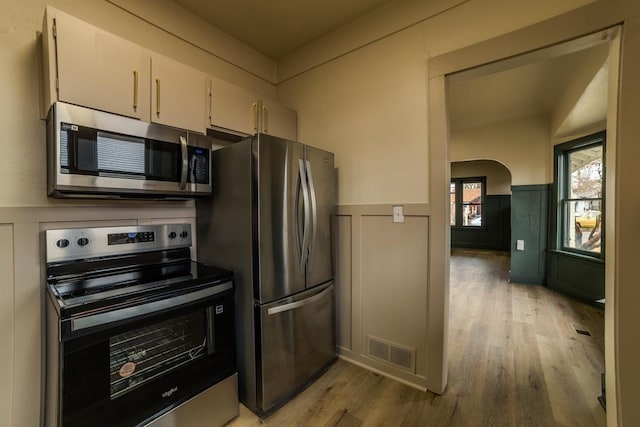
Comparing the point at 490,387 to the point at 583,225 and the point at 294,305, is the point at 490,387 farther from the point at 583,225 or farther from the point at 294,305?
the point at 583,225

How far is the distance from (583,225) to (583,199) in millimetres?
364

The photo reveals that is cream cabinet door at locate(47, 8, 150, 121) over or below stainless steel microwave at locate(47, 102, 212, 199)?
over

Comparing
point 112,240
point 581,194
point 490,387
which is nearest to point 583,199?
point 581,194

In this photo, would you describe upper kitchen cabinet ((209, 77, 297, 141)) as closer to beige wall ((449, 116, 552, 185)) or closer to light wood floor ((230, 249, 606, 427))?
light wood floor ((230, 249, 606, 427))

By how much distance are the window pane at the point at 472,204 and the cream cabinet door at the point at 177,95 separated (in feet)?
26.3

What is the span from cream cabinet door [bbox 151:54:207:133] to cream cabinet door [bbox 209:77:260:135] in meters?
0.07

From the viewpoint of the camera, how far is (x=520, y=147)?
4324mm

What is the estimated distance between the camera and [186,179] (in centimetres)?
162

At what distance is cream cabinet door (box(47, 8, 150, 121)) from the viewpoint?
4.20 feet

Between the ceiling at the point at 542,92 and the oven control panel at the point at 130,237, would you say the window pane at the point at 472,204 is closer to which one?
the ceiling at the point at 542,92

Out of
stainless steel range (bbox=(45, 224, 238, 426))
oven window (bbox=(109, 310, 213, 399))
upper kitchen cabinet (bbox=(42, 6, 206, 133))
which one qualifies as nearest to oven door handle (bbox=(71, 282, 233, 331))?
stainless steel range (bbox=(45, 224, 238, 426))

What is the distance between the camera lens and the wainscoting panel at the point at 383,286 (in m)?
1.84

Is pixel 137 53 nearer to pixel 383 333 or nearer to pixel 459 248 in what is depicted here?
pixel 383 333

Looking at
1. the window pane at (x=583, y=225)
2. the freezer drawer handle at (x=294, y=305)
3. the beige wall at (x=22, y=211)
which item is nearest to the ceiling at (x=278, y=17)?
the beige wall at (x=22, y=211)
